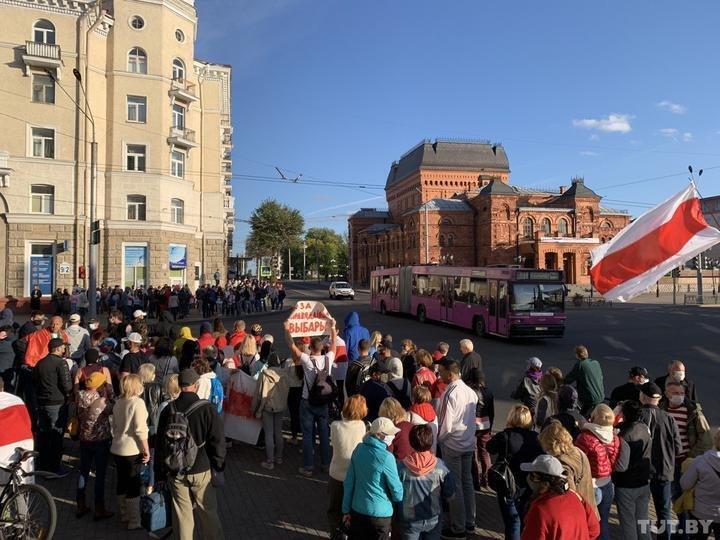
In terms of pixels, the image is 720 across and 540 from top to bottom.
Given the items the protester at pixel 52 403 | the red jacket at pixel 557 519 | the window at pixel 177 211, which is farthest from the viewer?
the window at pixel 177 211

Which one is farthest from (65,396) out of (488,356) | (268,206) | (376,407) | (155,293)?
(268,206)

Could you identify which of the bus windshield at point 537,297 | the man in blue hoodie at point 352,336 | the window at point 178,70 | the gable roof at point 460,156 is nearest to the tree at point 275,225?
the gable roof at point 460,156

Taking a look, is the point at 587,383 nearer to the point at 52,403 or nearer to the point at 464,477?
the point at 464,477

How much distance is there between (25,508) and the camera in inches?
189

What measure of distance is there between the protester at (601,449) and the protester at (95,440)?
495cm

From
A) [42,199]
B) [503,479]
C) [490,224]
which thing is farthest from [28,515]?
[490,224]

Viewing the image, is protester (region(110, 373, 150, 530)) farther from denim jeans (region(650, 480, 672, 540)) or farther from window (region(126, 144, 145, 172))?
window (region(126, 144, 145, 172))

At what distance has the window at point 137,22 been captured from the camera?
31.3 m

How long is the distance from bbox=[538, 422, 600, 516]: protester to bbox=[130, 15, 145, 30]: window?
35.3 meters

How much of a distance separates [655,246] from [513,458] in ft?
13.6

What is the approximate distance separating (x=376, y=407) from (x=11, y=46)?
3357cm

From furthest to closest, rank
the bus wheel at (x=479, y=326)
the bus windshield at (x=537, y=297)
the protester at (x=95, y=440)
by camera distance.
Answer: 1. the bus wheel at (x=479, y=326)
2. the bus windshield at (x=537, y=297)
3. the protester at (x=95, y=440)

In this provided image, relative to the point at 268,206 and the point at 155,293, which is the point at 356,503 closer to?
the point at 155,293

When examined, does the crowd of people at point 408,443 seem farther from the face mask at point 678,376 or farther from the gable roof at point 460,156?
the gable roof at point 460,156
